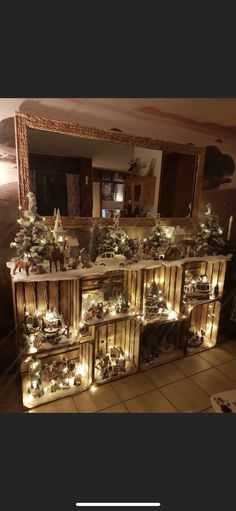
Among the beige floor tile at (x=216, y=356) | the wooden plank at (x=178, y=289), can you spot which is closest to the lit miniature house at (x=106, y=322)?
the wooden plank at (x=178, y=289)

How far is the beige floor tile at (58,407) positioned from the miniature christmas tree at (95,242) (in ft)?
5.08

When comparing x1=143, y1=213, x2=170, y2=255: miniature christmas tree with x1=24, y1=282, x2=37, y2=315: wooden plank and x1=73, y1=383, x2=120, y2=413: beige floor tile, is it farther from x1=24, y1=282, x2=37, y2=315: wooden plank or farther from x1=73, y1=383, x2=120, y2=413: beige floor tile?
x1=73, y1=383, x2=120, y2=413: beige floor tile

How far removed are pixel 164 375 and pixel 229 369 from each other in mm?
878

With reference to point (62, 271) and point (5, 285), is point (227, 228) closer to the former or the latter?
point (62, 271)

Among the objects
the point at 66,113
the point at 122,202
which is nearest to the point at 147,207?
the point at 122,202

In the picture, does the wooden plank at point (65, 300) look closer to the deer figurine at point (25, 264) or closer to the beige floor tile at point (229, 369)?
the deer figurine at point (25, 264)

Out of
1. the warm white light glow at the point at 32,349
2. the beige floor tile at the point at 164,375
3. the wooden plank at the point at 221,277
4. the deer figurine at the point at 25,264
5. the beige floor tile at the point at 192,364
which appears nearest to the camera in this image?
the deer figurine at the point at 25,264

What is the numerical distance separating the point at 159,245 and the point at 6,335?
211cm

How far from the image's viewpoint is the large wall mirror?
2645 millimetres

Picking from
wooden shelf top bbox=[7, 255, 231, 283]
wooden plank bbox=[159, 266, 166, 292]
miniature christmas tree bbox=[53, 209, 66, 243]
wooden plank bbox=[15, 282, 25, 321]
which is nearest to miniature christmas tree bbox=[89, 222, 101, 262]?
wooden shelf top bbox=[7, 255, 231, 283]

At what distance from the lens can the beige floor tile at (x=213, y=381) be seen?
294 centimetres

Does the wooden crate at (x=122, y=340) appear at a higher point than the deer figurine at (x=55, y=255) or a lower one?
lower

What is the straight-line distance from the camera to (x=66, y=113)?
270 cm

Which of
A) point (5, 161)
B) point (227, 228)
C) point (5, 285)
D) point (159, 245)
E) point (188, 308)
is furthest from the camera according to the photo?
point (227, 228)
